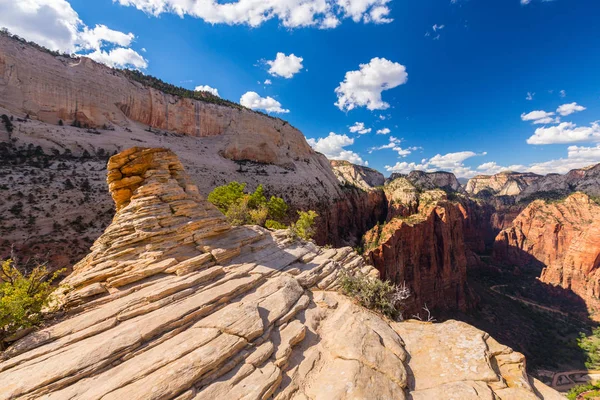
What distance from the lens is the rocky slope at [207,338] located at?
18.6 ft

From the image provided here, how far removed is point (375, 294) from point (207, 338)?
7775 mm

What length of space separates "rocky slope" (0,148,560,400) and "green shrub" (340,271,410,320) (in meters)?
0.90

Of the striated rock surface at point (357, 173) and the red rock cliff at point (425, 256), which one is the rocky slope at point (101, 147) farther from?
the striated rock surface at point (357, 173)

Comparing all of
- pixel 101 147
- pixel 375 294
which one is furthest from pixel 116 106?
pixel 375 294

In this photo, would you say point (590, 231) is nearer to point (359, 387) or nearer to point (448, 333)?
point (448, 333)

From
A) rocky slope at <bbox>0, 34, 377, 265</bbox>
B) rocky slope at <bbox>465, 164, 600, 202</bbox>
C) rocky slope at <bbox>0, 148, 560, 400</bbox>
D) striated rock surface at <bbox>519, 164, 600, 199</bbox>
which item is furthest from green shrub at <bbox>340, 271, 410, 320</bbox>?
striated rock surface at <bbox>519, 164, 600, 199</bbox>

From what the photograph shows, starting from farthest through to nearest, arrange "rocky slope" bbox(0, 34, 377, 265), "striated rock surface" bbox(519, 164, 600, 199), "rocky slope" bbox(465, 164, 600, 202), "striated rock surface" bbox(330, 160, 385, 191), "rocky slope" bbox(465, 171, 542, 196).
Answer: "rocky slope" bbox(465, 171, 542, 196) → "striated rock surface" bbox(330, 160, 385, 191) → "rocky slope" bbox(465, 164, 600, 202) → "striated rock surface" bbox(519, 164, 600, 199) → "rocky slope" bbox(0, 34, 377, 265)

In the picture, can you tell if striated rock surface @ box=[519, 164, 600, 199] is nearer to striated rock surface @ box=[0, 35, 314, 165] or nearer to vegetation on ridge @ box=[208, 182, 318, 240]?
striated rock surface @ box=[0, 35, 314, 165]

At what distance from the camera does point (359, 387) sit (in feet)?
19.3

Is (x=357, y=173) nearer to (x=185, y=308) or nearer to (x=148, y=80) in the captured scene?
(x=148, y=80)

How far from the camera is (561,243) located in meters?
74.2

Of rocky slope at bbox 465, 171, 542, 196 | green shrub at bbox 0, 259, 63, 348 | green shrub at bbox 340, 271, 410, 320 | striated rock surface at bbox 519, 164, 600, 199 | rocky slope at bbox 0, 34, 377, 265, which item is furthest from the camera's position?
rocky slope at bbox 465, 171, 542, 196

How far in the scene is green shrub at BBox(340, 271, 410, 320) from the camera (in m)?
10.9

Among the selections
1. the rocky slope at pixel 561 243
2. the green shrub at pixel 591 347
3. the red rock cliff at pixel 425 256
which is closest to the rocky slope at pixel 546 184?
the rocky slope at pixel 561 243
